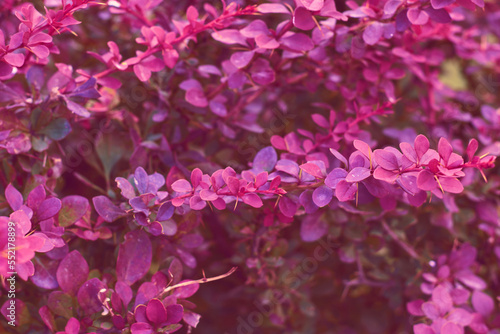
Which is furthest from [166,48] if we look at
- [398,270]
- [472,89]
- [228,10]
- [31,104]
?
[472,89]

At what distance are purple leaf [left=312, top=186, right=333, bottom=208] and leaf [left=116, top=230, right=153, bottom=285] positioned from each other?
25cm

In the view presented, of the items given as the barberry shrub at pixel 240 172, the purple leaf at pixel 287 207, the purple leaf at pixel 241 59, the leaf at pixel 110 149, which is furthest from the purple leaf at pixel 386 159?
the leaf at pixel 110 149

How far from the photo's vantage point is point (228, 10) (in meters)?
0.60

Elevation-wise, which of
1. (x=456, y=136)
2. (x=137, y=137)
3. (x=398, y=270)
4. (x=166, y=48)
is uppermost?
(x=166, y=48)

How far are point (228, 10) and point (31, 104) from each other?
0.32 m

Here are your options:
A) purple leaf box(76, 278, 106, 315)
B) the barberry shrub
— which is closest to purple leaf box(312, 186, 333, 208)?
the barberry shrub

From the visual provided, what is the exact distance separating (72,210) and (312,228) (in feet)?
1.21

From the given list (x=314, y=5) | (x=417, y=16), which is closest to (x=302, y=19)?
(x=314, y=5)

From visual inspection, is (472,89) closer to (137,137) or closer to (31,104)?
(137,137)

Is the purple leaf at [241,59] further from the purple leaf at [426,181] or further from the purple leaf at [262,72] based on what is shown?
the purple leaf at [426,181]

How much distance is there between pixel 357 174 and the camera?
1.76 ft

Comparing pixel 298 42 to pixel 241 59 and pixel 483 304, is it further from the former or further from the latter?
pixel 483 304

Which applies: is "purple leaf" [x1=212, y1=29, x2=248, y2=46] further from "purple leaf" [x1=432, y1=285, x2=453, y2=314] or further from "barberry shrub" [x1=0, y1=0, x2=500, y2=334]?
"purple leaf" [x1=432, y1=285, x2=453, y2=314]

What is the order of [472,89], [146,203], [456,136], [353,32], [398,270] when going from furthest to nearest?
[472,89]
[456,136]
[398,270]
[353,32]
[146,203]
